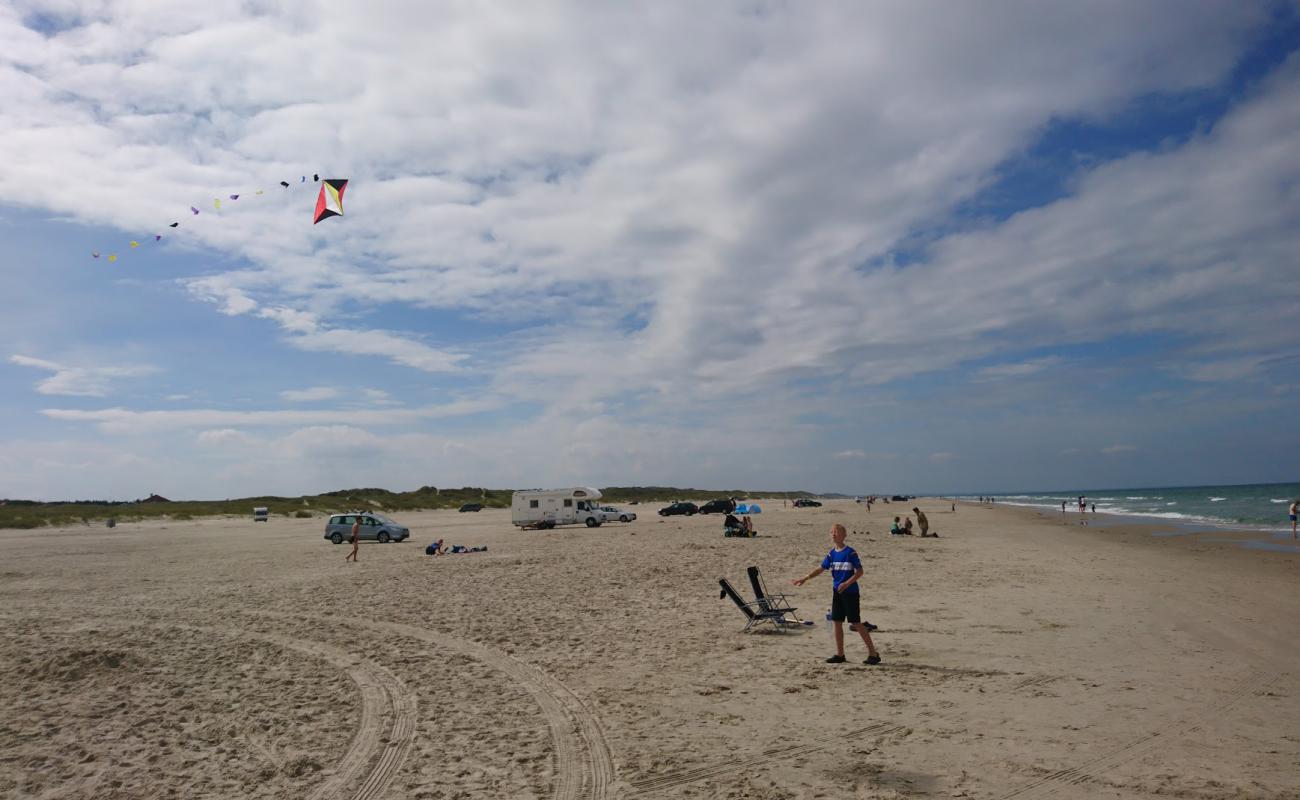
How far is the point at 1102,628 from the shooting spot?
11102 mm

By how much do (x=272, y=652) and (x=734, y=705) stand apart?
22.5 feet

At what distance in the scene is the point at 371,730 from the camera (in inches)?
282

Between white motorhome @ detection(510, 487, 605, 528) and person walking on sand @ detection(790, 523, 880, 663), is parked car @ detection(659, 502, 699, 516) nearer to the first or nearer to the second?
white motorhome @ detection(510, 487, 605, 528)

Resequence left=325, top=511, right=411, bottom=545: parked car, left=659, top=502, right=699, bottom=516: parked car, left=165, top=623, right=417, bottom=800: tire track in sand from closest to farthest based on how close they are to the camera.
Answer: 1. left=165, top=623, right=417, bottom=800: tire track in sand
2. left=325, top=511, right=411, bottom=545: parked car
3. left=659, top=502, right=699, bottom=516: parked car

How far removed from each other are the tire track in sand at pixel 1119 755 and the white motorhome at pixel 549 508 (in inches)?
1547

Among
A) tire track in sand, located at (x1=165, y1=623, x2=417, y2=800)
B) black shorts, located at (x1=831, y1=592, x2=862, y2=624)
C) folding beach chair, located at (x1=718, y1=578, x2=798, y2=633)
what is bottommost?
tire track in sand, located at (x1=165, y1=623, x2=417, y2=800)

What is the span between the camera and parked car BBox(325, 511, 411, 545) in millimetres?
36781

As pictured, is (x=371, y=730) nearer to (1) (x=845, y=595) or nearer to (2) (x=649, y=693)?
(2) (x=649, y=693)

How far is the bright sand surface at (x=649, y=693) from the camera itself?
588 cm

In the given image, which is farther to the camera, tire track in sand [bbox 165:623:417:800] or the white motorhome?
the white motorhome

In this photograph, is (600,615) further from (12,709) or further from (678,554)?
(678,554)

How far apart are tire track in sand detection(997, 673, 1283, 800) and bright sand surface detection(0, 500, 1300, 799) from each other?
3 cm

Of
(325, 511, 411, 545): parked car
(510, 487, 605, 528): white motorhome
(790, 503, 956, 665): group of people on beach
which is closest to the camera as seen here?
(790, 503, 956, 665): group of people on beach

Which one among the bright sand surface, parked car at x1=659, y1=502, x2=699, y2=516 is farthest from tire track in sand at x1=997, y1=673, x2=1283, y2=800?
parked car at x1=659, y1=502, x2=699, y2=516
